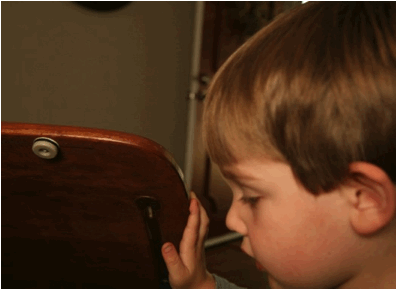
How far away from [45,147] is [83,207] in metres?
0.14

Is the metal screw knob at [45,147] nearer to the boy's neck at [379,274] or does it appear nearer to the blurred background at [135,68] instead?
the boy's neck at [379,274]

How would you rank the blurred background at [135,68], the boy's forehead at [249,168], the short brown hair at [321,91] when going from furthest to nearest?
the blurred background at [135,68]
the boy's forehead at [249,168]
the short brown hair at [321,91]

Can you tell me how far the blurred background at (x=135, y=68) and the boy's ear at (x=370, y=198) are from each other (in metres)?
1.98

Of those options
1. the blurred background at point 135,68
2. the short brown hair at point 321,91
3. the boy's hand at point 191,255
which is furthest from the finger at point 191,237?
the blurred background at point 135,68

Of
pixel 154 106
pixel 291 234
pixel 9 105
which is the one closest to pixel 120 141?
pixel 291 234

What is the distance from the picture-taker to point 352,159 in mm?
536

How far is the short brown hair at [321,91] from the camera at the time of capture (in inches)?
19.9

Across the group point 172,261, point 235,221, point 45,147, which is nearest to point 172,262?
point 172,261

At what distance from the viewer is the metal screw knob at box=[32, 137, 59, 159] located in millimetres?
513

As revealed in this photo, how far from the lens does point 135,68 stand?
2730 millimetres

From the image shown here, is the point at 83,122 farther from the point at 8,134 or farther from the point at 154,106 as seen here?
the point at 8,134

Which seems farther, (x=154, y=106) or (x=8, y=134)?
(x=154, y=106)

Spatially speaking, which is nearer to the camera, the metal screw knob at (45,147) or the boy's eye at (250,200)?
the metal screw knob at (45,147)

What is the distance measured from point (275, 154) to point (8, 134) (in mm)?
365
